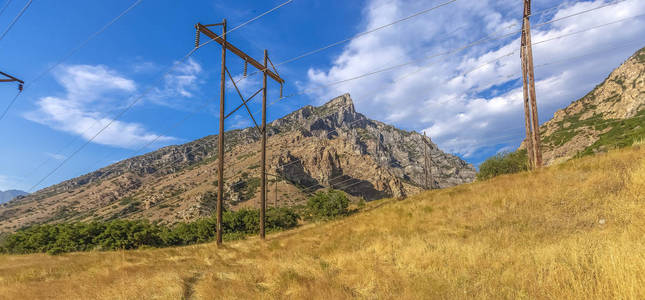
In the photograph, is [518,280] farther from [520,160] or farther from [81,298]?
[520,160]

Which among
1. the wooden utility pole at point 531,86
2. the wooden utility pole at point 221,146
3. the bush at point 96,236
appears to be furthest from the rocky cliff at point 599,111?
the wooden utility pole at point 221,146

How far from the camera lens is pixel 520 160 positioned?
1187 inches

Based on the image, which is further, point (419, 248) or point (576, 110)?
point (576, 110)

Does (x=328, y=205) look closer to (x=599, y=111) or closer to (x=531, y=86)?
(x=531, y=86)

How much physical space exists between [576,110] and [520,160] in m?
123

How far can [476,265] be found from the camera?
5.76 meters

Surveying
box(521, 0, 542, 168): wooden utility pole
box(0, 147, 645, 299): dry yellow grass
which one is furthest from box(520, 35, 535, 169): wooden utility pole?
box(0, 147, 645, 299): dry yellow grass

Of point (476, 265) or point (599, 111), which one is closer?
point (476, 265)

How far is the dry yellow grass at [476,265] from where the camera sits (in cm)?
439

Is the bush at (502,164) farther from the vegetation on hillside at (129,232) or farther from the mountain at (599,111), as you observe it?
the mountain at (599,111)

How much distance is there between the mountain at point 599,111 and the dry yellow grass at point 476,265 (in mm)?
78431

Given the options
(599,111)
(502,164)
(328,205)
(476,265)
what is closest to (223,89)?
(476,265)

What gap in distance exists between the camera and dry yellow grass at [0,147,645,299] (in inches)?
173

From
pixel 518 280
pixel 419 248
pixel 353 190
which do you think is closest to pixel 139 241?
pixel 419 248
